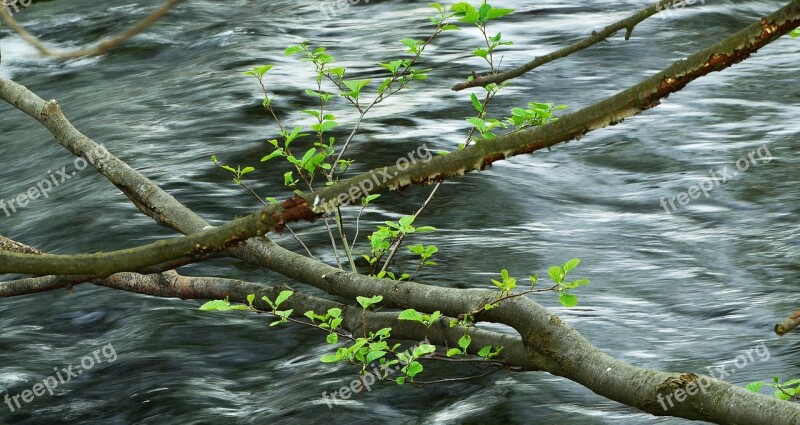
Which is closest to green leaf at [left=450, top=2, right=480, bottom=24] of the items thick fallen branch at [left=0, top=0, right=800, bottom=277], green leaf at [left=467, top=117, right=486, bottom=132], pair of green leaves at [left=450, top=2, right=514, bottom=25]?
Result: pair of green leaves at [left=450, top=2, right=514, bottom=25]

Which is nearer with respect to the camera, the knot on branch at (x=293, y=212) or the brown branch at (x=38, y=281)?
the knot on branch at (x=293, y=212)

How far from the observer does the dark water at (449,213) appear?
15.0 ft

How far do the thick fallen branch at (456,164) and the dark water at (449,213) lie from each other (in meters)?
2.12

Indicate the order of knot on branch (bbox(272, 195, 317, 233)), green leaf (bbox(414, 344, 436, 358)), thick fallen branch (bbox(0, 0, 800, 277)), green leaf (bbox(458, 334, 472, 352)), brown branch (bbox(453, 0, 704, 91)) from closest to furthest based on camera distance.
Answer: thick fallen branch (bbox(0, 0, 800, 277)) < brown branch (bbox(453, 0, 704, 91)) < knot on branch (bbox(272, 195, 317, 233)) < green leaf (bbox(414, 344, 436, 358)) < green leaf (bbox(458, 334, 472, 352))

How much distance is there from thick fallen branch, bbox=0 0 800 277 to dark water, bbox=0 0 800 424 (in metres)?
2.12

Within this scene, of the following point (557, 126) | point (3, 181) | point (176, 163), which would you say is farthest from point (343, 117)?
point (557, 126)

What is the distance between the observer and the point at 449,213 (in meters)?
6.70

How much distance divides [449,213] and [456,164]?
4.60m

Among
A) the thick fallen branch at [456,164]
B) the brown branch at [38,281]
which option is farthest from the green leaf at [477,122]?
the thick fallen branch at [456,164]

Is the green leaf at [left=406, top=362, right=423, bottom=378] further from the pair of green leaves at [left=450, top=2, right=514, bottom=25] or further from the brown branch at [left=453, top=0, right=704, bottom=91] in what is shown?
the brown branch at [left=453, top=0, right=704, bottom=91]

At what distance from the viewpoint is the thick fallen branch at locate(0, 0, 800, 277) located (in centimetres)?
193

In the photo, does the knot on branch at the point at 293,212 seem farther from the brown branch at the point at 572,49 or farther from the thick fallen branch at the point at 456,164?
the brown branch at the point at 572,49

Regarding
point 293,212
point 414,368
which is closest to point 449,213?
point 414,368

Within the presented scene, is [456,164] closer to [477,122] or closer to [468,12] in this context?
[468,12]
